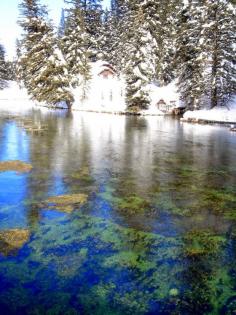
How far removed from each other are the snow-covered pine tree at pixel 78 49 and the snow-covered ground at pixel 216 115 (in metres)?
21.1

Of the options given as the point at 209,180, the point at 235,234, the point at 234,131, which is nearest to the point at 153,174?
the point at 209,180

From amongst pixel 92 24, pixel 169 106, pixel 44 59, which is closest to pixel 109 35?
pixel 92 24

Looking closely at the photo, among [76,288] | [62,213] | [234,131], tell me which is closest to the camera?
[76,288]

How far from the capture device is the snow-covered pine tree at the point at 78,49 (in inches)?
2357

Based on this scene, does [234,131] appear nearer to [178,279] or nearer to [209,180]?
[209,180]

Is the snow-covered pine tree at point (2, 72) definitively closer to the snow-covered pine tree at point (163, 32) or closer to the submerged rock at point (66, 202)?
the snow-covered pine tree at point (163, 32)

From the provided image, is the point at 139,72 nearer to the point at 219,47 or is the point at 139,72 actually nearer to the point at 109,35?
the point at 219,47

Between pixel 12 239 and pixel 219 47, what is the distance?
3952 centimetres

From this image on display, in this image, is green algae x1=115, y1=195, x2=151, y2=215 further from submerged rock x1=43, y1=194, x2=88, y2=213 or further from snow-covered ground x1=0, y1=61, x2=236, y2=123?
snow-covered ground x1=0, y1=61, x2=236, y2=123

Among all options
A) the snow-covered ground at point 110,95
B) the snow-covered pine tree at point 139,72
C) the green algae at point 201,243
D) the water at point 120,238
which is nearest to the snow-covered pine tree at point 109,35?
the snow-covered ground at point 110,95

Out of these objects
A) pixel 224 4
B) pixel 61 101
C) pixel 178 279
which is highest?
pixel 224 4

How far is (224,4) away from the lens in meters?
42.8

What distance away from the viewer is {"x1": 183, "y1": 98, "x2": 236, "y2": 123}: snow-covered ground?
134 feet

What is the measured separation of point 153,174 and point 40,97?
151 ft
